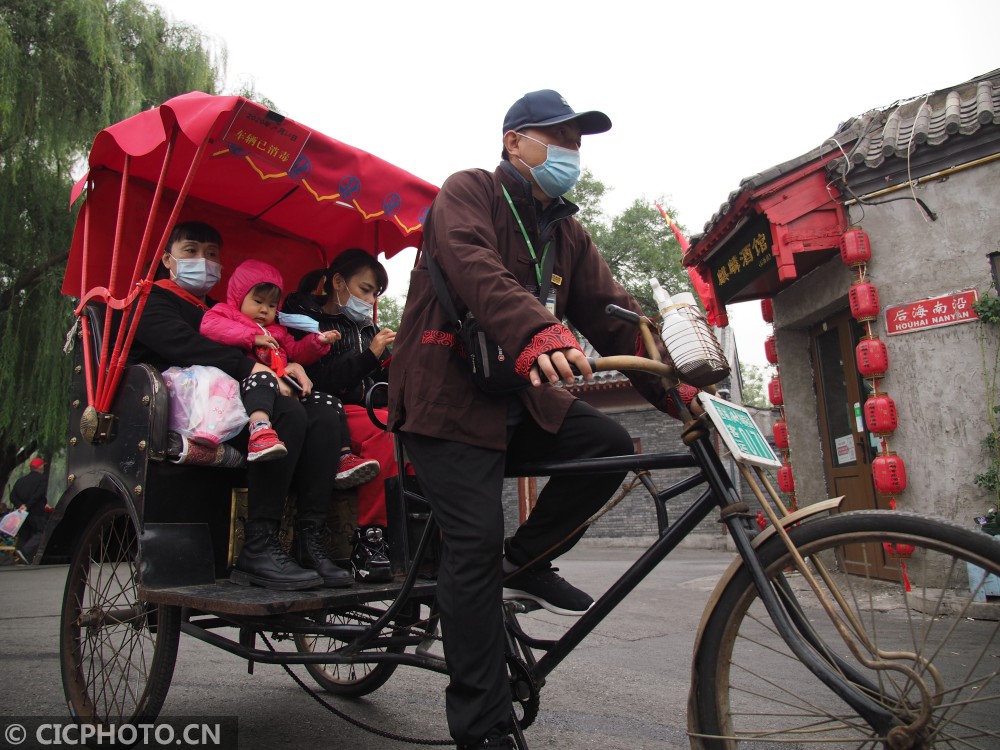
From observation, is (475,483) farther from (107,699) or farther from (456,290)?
(107,699)

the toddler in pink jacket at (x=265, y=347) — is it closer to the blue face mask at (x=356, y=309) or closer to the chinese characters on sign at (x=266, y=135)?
the blue face mask at (x=356, y=309)

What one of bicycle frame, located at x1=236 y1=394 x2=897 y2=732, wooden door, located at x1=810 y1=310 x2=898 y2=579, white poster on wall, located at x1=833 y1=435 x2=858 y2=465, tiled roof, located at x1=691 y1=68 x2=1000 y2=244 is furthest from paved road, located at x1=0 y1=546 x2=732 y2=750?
tiled roof, located at x1=691 y1=68 x2=1000 y2=244

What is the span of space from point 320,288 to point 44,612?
4364 millimetres

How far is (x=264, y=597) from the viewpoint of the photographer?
2.31 meters

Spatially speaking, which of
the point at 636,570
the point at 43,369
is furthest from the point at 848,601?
the point at 43,369

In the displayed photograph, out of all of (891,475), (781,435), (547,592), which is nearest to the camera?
(547,592)

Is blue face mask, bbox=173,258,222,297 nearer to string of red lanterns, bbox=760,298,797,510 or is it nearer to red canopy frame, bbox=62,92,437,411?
red canopy frame, bbox=62,92,437,411

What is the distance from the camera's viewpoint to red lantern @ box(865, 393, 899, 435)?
21.7ft

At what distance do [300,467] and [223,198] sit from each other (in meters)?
1.72

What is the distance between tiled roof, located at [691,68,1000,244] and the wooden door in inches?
63.5

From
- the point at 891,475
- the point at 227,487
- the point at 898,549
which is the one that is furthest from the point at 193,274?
the point at 891,475

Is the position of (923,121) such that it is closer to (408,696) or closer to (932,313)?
(932,313)

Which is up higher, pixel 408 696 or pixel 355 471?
pixel 355 471

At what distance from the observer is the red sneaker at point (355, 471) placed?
2896 mm
